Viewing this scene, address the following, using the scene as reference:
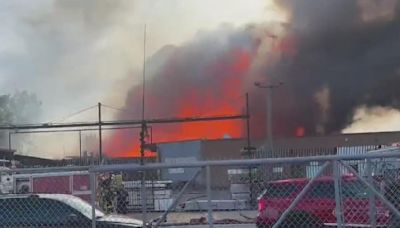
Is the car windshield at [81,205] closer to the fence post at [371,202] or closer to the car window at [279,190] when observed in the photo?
the car window at [279,190]

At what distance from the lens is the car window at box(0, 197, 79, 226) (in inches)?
370

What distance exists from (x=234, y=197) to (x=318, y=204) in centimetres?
164

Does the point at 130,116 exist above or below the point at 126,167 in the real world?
above

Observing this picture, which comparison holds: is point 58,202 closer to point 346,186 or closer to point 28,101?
point 346,186

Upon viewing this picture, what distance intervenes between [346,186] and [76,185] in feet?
34.2

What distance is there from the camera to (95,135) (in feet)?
216

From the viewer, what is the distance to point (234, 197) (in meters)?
7.98

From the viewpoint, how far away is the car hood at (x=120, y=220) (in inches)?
364

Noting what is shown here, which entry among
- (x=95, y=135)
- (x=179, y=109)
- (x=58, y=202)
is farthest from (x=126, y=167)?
(x=95, y=135)

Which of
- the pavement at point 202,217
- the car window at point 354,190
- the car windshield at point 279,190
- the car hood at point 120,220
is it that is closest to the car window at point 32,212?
the car hood at point 120,220

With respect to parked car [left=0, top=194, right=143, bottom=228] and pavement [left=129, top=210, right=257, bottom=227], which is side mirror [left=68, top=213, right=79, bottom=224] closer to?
parked car [left=0, top=194, right=143, bottom=228]

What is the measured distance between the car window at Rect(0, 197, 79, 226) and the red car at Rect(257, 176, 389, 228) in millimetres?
2862

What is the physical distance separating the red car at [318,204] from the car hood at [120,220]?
1.75 meters

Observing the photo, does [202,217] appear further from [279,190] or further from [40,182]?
[40,182]
